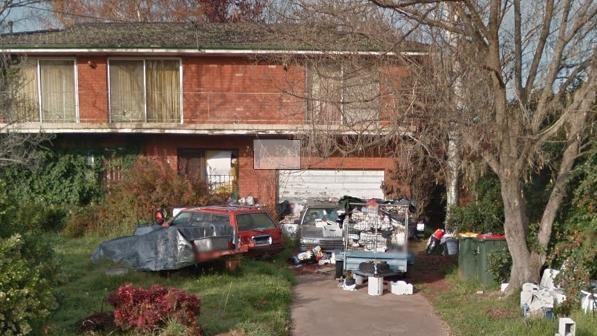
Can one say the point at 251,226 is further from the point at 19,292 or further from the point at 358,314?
the point at 19,292

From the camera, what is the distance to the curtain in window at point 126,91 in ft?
59.6

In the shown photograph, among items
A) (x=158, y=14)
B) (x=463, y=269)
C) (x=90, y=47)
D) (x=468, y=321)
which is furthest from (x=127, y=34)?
(x=468, y=321)

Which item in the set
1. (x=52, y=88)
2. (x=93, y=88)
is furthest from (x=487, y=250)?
(x=52, y=88)

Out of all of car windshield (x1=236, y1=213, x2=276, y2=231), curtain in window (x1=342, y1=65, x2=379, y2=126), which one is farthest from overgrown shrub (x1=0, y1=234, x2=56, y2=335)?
curtain in window (x1=342, y1=65, x2=379, y2=126)

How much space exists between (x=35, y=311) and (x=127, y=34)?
14.8 metres

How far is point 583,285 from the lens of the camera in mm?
7996

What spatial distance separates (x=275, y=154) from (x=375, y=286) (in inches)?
365

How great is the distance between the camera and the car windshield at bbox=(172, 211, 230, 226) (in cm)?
1252

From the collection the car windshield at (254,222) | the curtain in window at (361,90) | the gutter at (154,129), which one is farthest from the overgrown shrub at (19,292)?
the gutter at (154,129)

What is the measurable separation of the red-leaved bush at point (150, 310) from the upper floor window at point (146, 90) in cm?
1221

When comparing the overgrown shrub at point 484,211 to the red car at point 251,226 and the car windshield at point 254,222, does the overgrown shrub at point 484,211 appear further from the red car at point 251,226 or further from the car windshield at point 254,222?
the car windshield at point 254,222

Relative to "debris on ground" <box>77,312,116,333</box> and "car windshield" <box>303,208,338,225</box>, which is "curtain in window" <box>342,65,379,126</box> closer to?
"car windshield" <box>303,208,338,225</box>

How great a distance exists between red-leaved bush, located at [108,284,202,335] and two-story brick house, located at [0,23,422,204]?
11.2m

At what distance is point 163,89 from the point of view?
60.4ft
